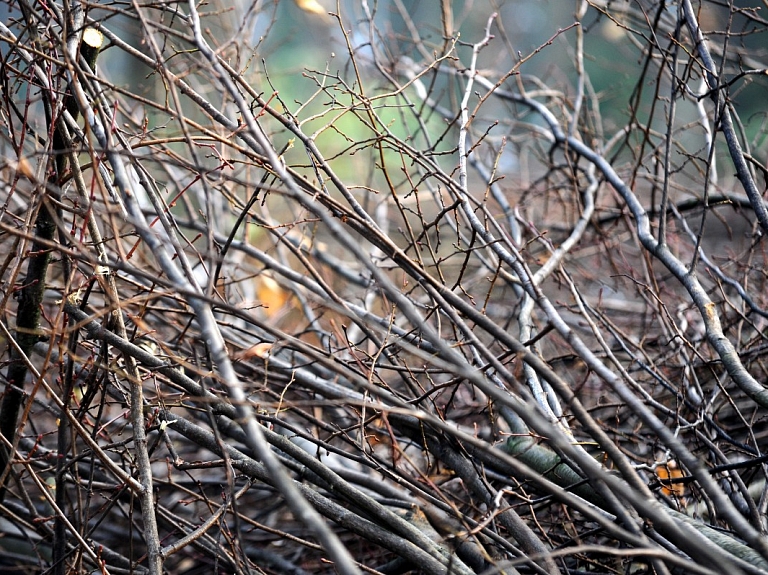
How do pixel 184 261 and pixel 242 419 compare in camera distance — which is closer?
pixel 242 419

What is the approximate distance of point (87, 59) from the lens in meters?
2.14

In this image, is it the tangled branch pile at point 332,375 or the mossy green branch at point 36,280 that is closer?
the tangled branch pile at point 332,375

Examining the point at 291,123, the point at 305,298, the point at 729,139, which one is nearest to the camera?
the point at 291,123

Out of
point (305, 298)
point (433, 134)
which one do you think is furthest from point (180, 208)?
point (305, 298)

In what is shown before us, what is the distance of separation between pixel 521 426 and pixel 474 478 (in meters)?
0.32

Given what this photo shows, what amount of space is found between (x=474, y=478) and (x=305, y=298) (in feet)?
5.27

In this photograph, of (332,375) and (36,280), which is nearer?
(36,280)

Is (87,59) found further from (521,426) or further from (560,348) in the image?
(560,348)

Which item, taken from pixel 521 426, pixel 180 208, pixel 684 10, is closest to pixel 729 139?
pixel 684 10

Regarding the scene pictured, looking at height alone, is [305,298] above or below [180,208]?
below

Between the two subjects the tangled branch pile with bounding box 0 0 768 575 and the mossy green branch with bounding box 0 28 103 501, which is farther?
the mossy green branch with bounding box 0 28 103 501

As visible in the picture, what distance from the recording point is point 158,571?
62.1 inches

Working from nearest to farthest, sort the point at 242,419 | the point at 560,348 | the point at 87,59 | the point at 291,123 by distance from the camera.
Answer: the point at 242,419 < the point at 291,123 < the point at 87,59 < the point at 560,348

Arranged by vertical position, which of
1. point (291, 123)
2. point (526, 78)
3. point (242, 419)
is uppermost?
point (526, 78)
